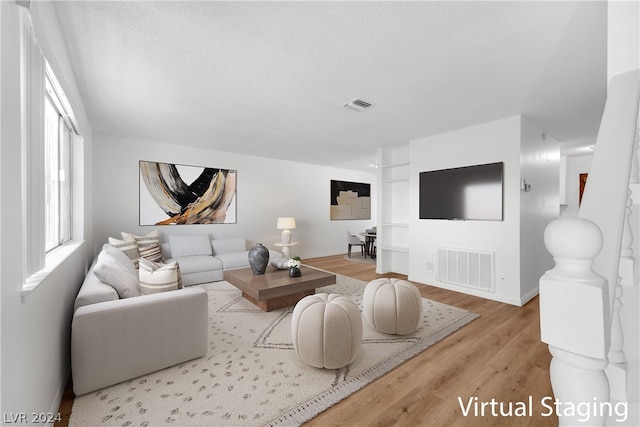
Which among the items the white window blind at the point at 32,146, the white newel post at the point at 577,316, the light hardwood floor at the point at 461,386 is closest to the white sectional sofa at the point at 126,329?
the light hardwood floor at the point at 461,386

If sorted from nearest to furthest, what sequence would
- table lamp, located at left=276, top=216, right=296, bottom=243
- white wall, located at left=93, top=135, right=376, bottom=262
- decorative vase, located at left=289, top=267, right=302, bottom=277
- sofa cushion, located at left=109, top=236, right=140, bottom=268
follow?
decorative vase, located at left=289, top=267, right=302, bottom=277, sofa cushion, located at left=109, top=236, right=140, bottom=268, white wall, located at left=93, top=135, right=376, bottom=262, table lamp, located at left=276, top=216, right=296, bottom=243

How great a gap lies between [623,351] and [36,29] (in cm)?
268

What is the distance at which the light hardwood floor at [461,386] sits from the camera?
1.58 m

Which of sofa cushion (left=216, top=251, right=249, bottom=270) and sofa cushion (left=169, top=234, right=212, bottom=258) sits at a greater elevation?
sofa cushion (left=169, top=234, right=212, bottom=258)

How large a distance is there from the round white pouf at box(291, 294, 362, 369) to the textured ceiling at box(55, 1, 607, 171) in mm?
1999

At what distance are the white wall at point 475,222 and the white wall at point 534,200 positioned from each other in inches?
4.0

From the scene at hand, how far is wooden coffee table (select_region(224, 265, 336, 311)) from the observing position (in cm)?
290

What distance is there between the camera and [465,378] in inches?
75.9

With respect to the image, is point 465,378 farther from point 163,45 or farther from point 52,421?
point 163,45

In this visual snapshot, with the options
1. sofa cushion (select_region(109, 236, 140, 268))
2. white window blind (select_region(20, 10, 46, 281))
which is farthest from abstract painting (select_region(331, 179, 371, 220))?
white window blind (select_region(20, 10, 46, 281))

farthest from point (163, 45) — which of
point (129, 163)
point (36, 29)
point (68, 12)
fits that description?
point (129, 163)

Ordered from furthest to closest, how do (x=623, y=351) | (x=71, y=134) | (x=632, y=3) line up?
(x=71, y=134)
(x=632, y=3)
(x=623, y=351)

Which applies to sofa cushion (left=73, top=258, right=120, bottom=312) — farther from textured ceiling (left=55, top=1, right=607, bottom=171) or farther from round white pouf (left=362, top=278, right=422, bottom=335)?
round white pouf (left=362, top=278, right=422, bottom=335)

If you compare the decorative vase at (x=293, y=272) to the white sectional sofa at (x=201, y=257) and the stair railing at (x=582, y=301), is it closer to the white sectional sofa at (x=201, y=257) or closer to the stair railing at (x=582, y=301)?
the white sectional sofa at (x=201, y=257)
